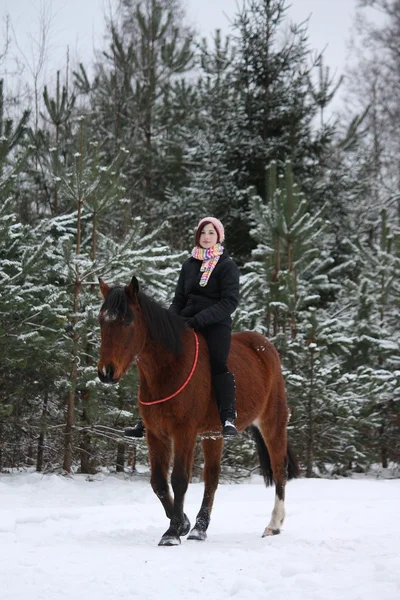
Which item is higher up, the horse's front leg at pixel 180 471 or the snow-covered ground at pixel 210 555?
the horse's front leg at pixel 180 471

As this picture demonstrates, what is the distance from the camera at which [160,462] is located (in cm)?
567

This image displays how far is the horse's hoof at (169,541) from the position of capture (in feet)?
17.1

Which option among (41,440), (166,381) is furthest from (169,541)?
(41,440)

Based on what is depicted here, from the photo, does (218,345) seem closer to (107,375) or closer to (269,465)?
(107,375)

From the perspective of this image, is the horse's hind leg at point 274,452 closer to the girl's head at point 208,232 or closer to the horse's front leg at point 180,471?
the horse's front leg at point 180,471

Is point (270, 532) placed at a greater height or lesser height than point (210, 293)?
lesser

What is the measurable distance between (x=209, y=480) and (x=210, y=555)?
157 cm

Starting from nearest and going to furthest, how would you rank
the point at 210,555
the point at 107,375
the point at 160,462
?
the point at 210,555, the point at 107,375, the point at 160,462

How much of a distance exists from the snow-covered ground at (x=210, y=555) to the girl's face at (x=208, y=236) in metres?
2.66

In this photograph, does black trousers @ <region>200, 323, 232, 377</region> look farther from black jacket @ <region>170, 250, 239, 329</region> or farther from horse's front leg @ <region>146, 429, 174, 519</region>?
horse's front leg @ <region>146, 429, 174, 519</region>

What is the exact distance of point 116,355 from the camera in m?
5.06

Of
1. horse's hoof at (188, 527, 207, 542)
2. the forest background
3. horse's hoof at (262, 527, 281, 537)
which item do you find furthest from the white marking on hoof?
the forest background

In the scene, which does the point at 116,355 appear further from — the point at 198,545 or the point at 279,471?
the point at 279,471

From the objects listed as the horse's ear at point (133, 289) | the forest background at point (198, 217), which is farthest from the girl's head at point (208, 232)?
the forest background at point (198, 217)
